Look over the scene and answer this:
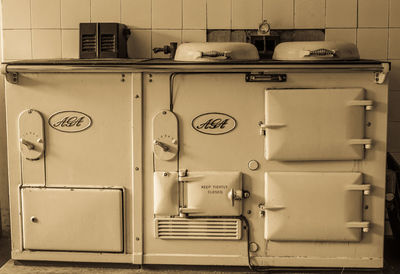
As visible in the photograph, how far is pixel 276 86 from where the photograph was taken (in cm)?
221

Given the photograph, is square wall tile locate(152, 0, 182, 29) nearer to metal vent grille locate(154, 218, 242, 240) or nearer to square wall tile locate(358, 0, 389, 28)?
square wall tile locate(358, 0, 389, 28)

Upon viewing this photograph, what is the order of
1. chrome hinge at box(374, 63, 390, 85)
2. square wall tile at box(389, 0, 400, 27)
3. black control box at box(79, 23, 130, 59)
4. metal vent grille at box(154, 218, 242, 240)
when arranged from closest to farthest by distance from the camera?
1. chrome hinge at box(374, 63, 390, 85)
2. metal vent grille at box(154, 218, 242, 240)
3. black control box at box(79, 23, 130, 59)
4. square wall tile at box(389, 0, 400, 27)

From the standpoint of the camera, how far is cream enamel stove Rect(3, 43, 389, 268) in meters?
2.18

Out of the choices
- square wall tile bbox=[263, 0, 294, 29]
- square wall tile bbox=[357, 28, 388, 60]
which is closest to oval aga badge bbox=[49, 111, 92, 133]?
square wall tile bbox=[263, 0, 294, 29]

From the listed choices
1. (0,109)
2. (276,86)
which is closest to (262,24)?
(276,86)

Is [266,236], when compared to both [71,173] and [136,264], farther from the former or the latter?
[71,173]

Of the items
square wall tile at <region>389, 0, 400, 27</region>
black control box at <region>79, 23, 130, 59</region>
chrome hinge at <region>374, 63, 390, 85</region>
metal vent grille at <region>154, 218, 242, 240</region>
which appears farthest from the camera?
square wall tile at <region>389, 0, 400, 27</region>

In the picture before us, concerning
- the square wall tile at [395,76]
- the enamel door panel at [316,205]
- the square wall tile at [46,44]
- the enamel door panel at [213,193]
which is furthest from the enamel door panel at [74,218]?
the square wall tile at [395,76]

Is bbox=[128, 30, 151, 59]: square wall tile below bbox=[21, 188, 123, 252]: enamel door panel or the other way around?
the other way around

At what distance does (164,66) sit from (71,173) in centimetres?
62

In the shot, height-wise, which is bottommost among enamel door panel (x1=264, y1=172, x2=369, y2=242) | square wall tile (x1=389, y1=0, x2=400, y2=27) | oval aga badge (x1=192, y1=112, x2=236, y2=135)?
enamel door panel (x1=264, y1=172, x2=369, y2=242)

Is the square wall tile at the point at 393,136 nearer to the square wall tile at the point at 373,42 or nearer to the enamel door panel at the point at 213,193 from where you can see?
the square wall tile at the point at 373,42

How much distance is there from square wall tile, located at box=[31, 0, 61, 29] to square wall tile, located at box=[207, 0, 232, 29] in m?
0.80

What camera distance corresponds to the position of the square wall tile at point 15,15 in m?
2.79
